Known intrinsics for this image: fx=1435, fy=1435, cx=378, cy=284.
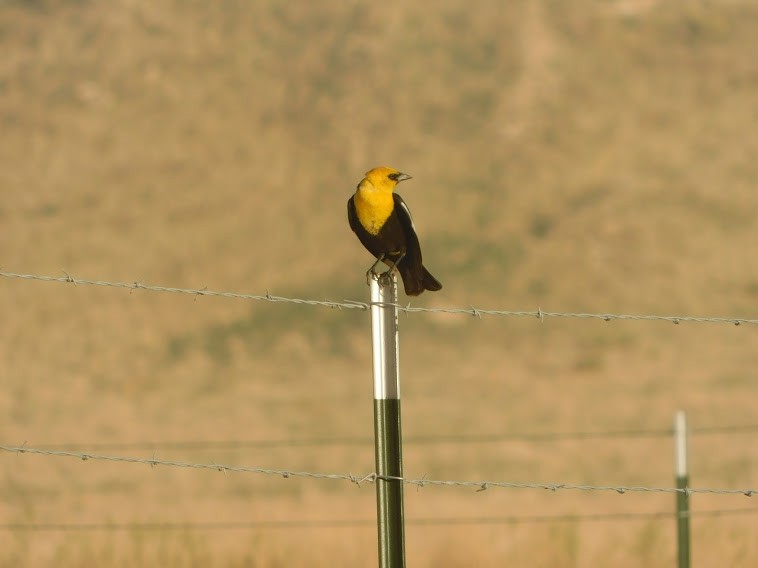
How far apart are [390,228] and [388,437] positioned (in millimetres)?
1700

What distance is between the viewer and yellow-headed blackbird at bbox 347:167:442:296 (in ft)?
20.0

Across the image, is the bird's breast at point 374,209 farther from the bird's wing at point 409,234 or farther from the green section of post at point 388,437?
the green section of post at point 388,437

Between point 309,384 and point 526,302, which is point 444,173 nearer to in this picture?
point 526,302

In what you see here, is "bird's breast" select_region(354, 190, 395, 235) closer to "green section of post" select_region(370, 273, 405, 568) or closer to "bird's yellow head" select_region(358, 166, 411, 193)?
"bird's yellow head" select_region(358, 166, 411, 193)

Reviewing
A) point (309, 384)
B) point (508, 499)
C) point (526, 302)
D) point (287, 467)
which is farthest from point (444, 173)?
point (508, 499)

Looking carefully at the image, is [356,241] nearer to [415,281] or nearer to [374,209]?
[374,209]

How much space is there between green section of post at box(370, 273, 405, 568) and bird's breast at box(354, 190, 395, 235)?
1.54 metres

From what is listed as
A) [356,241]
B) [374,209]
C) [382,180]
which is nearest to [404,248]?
[374,209]

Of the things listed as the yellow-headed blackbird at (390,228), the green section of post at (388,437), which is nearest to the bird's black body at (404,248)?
the yellow-headed blackbird at (390,228)

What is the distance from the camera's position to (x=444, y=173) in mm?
46531

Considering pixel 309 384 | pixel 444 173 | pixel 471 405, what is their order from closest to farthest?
pixel 471 405
pixel 309 384
pixel 444 173

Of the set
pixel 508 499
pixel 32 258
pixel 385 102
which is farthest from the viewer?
pixel 385 102

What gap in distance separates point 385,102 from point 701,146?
11.0 metres

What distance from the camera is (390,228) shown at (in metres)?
6.19
